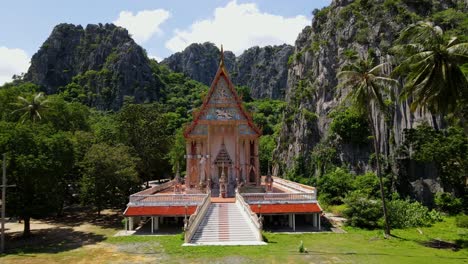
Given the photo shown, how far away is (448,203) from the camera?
3434 centimetres

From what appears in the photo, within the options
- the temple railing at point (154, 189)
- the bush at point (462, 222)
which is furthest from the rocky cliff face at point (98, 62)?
the bush at point (462, 222)

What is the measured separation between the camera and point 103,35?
134875 millimetres

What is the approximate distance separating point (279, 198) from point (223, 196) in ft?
21.2

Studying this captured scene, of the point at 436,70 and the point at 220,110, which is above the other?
the point at 436,70

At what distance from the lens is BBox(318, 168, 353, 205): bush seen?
39562 mm

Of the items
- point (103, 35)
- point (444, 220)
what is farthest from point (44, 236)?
point (103, 35)

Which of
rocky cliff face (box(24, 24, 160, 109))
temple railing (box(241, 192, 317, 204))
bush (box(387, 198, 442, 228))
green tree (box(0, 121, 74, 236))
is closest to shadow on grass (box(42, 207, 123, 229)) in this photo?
green tree (box(0, 121, 74, 236))

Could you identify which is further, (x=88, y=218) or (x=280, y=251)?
(x=88, y=218)

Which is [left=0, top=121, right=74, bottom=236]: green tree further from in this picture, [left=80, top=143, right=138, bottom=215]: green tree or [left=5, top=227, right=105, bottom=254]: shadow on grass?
[left=80, top=143, right=138, bottom=215]: green tree

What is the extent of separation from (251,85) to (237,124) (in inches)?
5093

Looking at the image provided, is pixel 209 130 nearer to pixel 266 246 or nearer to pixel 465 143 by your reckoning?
pixel 266 246

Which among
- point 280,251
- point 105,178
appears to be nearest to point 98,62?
point 105,178

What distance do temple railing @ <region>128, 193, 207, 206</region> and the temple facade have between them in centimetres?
685

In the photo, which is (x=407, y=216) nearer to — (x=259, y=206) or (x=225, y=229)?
(x=259, y=206)
